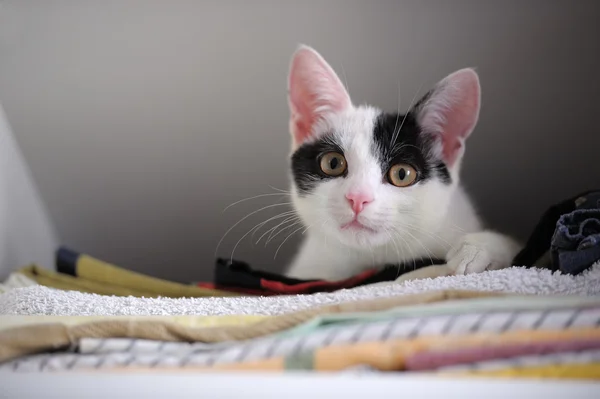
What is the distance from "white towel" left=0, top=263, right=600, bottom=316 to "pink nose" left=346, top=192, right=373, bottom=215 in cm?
21

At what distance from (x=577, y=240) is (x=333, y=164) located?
52 centimetres

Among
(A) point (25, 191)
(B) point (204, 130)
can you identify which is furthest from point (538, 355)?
(A) point (25, 191)

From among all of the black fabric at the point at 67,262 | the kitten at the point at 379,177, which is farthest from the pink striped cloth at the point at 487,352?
the black fabric at the point at 67,262

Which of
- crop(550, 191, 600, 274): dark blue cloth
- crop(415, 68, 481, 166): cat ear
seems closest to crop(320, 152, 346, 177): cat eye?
crop(415, 68, 481, 166): cat ear

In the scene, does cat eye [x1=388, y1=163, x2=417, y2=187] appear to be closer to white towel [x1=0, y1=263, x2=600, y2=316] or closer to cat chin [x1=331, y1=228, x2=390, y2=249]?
cat chin [x1=331, y1=228, x2=390, y2=249]

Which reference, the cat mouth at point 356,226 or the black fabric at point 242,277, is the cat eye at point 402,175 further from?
the black fabric at point 242,277

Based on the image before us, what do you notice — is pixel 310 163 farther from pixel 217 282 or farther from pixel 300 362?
pixel 300 362

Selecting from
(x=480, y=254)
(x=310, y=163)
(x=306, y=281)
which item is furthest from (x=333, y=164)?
(x=480, y=254)

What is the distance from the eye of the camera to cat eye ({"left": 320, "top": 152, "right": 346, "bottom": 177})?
1130 mm

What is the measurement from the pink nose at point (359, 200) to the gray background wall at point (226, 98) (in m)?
0.54

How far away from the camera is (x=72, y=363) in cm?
64

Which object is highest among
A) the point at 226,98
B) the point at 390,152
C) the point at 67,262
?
the point at 226,98

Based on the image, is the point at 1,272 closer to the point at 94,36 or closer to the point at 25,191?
the point at 25,191

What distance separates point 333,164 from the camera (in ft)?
3.76
